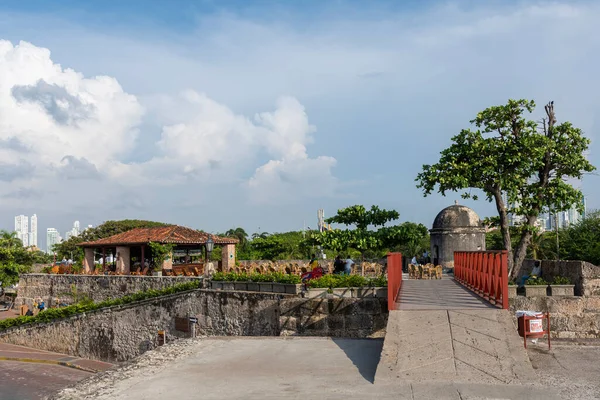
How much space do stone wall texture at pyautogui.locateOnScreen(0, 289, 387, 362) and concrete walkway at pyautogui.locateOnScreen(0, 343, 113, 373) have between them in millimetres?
481

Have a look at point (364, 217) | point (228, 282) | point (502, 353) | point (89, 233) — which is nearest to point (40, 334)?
point (228, 282)

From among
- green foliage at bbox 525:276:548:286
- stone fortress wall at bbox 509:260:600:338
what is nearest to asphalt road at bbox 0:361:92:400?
stone fortress wall at bbox 509:260:600:338

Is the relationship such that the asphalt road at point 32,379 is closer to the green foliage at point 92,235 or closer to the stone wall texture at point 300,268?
the stone wall texture at point 300,268

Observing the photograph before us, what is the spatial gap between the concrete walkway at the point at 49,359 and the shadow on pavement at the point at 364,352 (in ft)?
44.5

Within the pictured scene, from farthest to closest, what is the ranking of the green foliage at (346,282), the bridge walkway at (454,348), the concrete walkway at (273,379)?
the green foliage at (346,282)
the bridge walkway at (454,348)
the concrete walkway at (273,379)

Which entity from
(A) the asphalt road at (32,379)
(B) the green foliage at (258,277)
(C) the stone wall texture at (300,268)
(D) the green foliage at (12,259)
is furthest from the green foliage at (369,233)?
(D) the green foliage at (12,259)

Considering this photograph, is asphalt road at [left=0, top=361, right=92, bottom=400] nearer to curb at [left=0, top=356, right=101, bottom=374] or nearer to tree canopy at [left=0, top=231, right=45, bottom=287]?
curb at [left=0, top=356, right=101, bottom=374]

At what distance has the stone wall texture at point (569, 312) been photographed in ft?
45.3

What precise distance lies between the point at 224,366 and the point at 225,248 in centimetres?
2438

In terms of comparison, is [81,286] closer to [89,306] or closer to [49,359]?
[89,306]

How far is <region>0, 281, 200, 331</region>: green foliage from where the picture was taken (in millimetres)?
20734

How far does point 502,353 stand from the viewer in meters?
7.39

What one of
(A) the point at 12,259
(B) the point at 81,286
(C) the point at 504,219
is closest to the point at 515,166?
(C) the point at 504,219

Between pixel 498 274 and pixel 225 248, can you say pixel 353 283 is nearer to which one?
pixel 498 274
